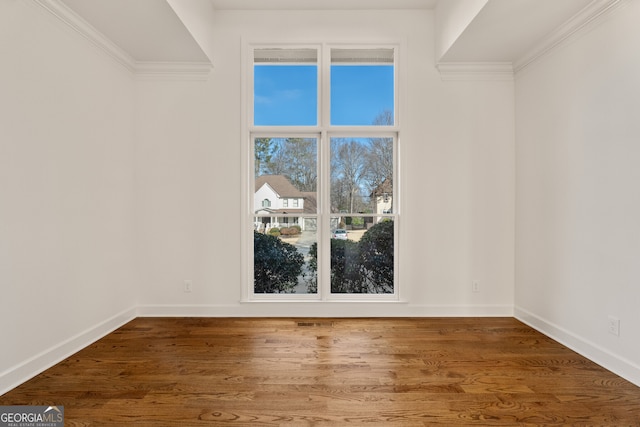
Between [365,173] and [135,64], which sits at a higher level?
[135,64]

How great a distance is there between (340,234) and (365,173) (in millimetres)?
744

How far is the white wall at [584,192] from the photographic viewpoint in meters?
2.33

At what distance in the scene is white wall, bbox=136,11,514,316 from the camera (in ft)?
11.8

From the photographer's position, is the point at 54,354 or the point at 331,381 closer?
the point at 331,381

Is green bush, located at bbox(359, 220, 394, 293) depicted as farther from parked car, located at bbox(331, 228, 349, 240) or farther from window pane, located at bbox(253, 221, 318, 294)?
window pane, located at bbox(253, 221, 318, 294)

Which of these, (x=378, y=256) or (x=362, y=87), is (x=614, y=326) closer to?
(x=378, y=256)

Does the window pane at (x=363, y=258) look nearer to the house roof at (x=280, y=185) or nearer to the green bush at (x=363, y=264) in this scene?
the green bush at (x=363, y=264)

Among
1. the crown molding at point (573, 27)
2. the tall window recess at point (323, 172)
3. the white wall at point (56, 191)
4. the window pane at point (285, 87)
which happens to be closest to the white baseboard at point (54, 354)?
the white wall at point (56, 191)

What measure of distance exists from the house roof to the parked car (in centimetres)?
55

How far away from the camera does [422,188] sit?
3.63 metres

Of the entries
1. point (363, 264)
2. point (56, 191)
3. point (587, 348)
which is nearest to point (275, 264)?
point (363, 264)

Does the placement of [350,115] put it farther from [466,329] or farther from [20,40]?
[20,40]

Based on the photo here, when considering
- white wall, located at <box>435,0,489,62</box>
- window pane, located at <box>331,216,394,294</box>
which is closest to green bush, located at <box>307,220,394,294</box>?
window pane, located at <box>331,216,394,294</box>

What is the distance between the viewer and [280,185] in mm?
3752
